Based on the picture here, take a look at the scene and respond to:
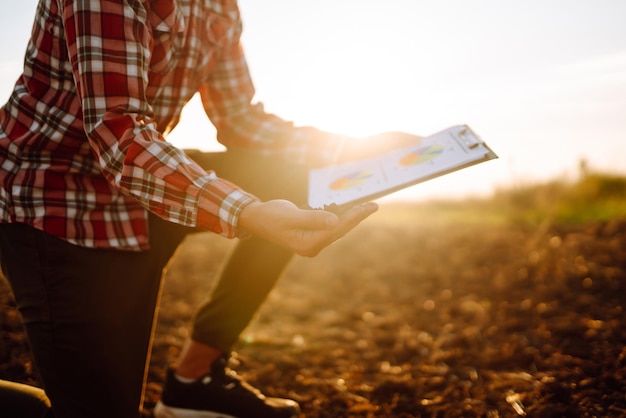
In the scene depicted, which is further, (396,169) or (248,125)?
(248,125)

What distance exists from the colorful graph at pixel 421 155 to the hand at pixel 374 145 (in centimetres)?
17

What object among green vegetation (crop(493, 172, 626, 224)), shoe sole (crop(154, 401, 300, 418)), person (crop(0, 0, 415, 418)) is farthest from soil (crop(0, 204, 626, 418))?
green vegetation (crop(493, 172, 626, 224))

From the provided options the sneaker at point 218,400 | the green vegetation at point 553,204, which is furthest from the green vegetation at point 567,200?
the sneaker at point 218,400

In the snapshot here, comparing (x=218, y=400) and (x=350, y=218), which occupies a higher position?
(x=350, y=218)

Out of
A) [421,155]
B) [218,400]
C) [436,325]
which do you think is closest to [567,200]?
[436,325]

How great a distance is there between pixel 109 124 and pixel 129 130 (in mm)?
50

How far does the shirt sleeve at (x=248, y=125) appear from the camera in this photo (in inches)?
70.1

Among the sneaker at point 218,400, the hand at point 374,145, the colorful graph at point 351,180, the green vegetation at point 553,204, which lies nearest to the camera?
the colorful graph at point 351,180

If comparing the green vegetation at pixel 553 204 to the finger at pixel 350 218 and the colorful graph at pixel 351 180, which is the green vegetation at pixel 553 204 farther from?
the finger at pixel 350 218

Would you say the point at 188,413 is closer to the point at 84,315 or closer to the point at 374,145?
the point at 84,315

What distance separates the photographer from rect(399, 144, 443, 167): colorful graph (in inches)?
56.9

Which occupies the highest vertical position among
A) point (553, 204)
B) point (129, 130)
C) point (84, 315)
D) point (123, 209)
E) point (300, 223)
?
point (129, 130)

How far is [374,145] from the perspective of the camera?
1.84 m

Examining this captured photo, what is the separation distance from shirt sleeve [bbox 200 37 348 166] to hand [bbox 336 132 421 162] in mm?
42
